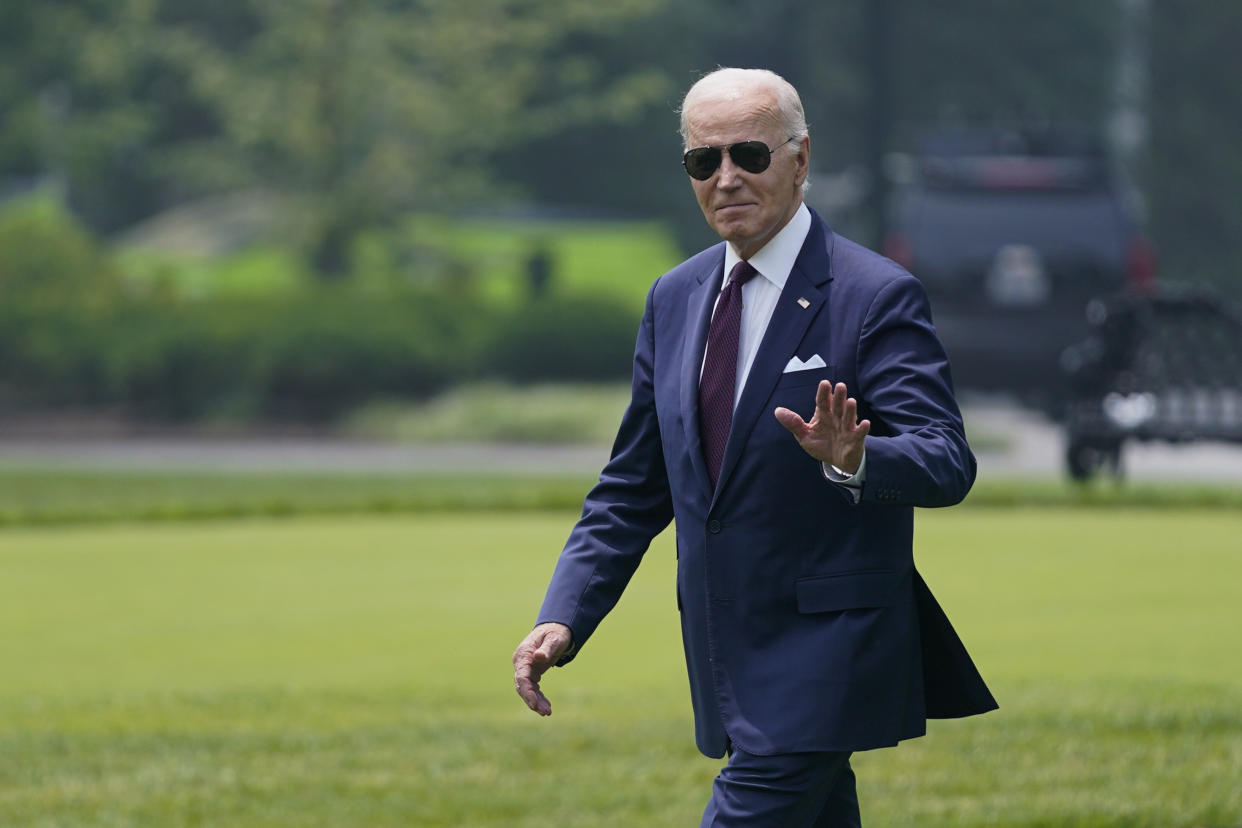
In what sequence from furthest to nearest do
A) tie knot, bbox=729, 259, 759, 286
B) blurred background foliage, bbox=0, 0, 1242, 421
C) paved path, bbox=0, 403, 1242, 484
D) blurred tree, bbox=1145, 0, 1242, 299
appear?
blurred tree, bbox=1145, 0, 1242, 299 < blurred background foliage, bbox=0, 0, 1242, 421 < paved path, bbox=0, 403, 1242, 484 < tie knot, bbox=729, 259, 759, 286

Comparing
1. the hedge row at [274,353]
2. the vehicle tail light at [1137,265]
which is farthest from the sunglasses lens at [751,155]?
the hedge row at [274,353]

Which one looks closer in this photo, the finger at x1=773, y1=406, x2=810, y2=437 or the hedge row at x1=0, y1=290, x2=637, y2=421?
the finger at x1=773, y1=406, x2=810, y2=437

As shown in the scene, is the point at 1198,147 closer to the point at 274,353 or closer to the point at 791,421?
the point at 274,353

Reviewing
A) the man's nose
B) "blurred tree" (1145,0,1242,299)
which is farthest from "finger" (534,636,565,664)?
"blurred tree" (1145,0,1242,299)

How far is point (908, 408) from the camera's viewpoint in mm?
3553

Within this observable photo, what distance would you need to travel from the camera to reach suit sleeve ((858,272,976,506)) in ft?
11.2

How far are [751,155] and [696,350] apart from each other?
0.39 m

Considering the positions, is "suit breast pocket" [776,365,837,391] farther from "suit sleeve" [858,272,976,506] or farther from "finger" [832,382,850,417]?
"finger" [832,382,850,417]

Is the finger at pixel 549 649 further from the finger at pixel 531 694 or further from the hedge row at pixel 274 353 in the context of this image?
the hedge row at pixel 274 353

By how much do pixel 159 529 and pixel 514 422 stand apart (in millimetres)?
9262

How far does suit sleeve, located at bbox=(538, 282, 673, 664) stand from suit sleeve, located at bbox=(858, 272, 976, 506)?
0.55 metres

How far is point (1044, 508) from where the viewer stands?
12719 mm

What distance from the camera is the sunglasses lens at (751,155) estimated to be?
372 centimetres

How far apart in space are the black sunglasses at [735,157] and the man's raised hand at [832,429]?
0.56 m
